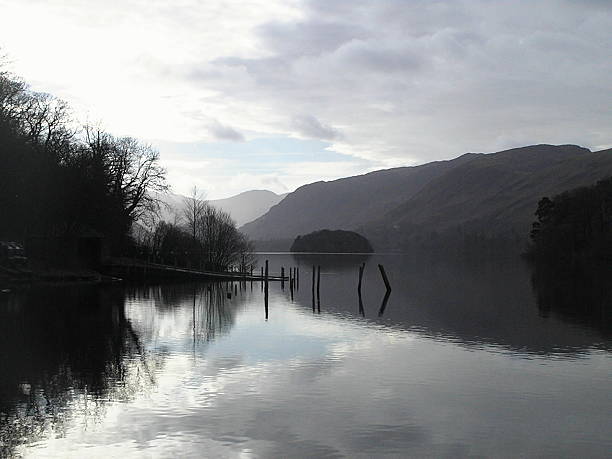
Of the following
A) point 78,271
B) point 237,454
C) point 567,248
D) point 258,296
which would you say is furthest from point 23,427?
point 567,248

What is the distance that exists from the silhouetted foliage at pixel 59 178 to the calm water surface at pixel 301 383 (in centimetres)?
1326

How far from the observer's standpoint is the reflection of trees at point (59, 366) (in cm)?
1516

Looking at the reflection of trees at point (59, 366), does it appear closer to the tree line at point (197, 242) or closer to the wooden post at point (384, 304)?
the wooden post at point (384, 304)

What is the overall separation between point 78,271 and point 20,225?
8850 millimetres

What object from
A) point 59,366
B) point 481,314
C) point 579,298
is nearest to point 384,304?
point 481,314

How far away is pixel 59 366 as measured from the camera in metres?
21.0

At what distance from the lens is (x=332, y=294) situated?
5834 centimetres

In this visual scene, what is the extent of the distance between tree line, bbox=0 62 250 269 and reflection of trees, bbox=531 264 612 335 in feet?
120

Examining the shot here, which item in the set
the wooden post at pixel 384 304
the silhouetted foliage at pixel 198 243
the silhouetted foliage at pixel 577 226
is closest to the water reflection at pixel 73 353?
the wooden post at pixel 384 304

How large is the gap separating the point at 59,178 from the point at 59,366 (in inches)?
1469

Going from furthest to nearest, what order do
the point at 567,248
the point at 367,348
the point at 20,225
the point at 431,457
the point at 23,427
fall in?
the point at 567,248
the point at 20,225
the point at 367,348
the point at 23,427
the point at 431,457

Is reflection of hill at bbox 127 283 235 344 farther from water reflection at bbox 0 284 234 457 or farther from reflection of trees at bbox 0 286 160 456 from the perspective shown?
reflection of trees at bbox 0 286 160 456

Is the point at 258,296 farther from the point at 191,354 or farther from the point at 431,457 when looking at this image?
the point at 431,457

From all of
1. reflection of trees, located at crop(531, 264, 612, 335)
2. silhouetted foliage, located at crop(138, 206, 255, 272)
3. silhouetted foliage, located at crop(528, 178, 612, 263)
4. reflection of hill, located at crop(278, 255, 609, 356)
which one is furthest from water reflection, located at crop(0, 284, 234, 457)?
silhouetted foliage, located at crop(528, 178, 612, 263)
